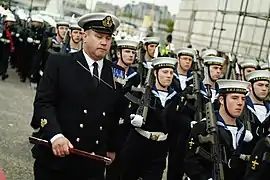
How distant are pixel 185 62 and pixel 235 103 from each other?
121 inches

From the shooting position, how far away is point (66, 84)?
394 centimetres

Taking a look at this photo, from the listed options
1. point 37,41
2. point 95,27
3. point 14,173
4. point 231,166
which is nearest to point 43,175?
point 95,27

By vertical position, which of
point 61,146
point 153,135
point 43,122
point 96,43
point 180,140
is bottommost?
point 180,140

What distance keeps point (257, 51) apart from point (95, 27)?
14481mm

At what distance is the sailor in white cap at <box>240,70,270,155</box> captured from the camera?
5773 mm

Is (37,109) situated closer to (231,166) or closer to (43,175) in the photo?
(43,175)

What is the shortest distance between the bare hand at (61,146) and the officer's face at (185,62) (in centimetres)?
424

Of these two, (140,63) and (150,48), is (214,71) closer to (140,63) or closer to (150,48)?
(140,63)

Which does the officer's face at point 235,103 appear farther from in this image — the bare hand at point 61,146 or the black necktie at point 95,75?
the bare hand at point 61,146

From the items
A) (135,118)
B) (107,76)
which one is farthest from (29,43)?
(107,76)

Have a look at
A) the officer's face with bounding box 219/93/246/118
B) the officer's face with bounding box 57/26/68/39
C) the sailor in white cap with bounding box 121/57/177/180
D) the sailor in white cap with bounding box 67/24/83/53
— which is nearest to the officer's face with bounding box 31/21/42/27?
the officer's face with bounding box 57/26/68/39

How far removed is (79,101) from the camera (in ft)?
12.9

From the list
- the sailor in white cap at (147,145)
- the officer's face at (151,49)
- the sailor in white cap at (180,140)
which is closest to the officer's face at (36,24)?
the officer's face at (151,49)

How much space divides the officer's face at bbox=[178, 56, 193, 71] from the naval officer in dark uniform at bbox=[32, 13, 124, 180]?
375 centimetres
